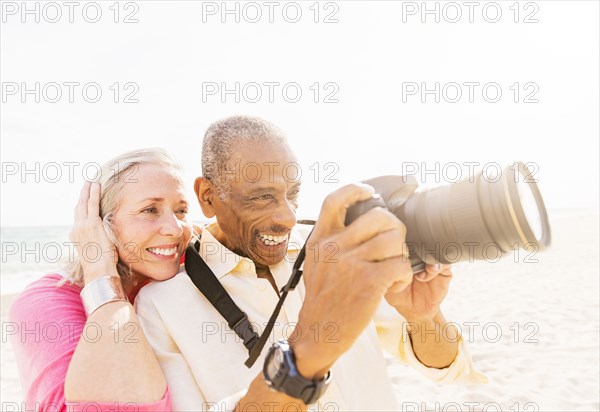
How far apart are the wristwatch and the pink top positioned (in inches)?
20.8

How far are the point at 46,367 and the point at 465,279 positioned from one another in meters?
10.7

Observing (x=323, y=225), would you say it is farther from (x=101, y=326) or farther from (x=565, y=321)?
(x=565, y=321)

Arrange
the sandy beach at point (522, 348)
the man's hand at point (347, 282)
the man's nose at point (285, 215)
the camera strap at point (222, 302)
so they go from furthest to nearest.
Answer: the sandy beach at point (522, 348), the man's nose at point (285, 215), the camera strap at point (222, 302), the man's hand at point (347, 282)

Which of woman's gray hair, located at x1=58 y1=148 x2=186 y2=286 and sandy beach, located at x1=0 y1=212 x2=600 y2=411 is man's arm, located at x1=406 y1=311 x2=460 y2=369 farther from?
woman's gray hair, located at x1=58 y1=148 x2=186 y2=286

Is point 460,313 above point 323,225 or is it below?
below

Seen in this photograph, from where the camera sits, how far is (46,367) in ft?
5.99

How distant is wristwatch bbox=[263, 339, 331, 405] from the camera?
1322 millimetres

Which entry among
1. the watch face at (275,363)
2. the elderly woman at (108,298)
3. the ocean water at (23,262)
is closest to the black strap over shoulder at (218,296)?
the elderly woman at (108,298)

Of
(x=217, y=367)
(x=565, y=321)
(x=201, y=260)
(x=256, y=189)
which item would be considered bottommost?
(x=565, y=321)

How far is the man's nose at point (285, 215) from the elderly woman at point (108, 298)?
1.27 feet

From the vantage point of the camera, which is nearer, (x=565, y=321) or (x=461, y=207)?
(x=461, y=207)

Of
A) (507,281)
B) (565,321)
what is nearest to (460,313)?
(565,321)

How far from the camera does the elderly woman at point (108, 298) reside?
5.49ft

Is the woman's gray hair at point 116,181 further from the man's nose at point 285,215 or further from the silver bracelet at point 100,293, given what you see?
the man's nose at point 285,215
